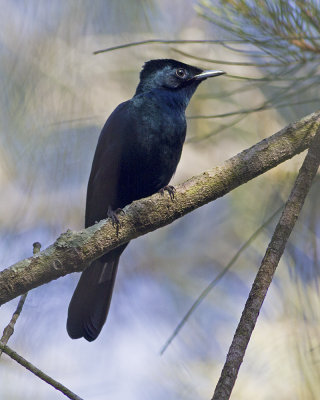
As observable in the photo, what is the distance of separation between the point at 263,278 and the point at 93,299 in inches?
73.2

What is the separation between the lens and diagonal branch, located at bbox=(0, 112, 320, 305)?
2.02m

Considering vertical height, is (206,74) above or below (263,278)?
above

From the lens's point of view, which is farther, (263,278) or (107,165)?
(107,165)

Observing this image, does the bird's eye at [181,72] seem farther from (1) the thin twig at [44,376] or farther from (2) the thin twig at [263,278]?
(1) the thin twig at [44,376]

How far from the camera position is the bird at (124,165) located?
126 inches

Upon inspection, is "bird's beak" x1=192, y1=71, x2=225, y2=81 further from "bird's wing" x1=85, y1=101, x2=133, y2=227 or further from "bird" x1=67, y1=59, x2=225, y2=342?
"bird's wing" x1=85, y1=101, x2=133, y2=227

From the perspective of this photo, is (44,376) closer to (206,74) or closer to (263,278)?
(263,278)

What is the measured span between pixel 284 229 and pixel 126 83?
6.06ft

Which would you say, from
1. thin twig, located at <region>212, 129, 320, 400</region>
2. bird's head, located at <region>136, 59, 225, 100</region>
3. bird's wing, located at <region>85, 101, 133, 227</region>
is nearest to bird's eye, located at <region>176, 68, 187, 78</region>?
bird's head, located at <region>136, 59, 225, 100</region>

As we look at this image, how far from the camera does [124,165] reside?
3264 mm

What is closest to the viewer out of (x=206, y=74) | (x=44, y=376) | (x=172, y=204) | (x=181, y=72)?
(x=44, y=376)

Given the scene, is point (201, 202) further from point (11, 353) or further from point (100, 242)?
point (11, 353)

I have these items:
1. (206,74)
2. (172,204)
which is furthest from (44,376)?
(206,74)

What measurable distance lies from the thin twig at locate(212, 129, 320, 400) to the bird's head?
1.59 m
